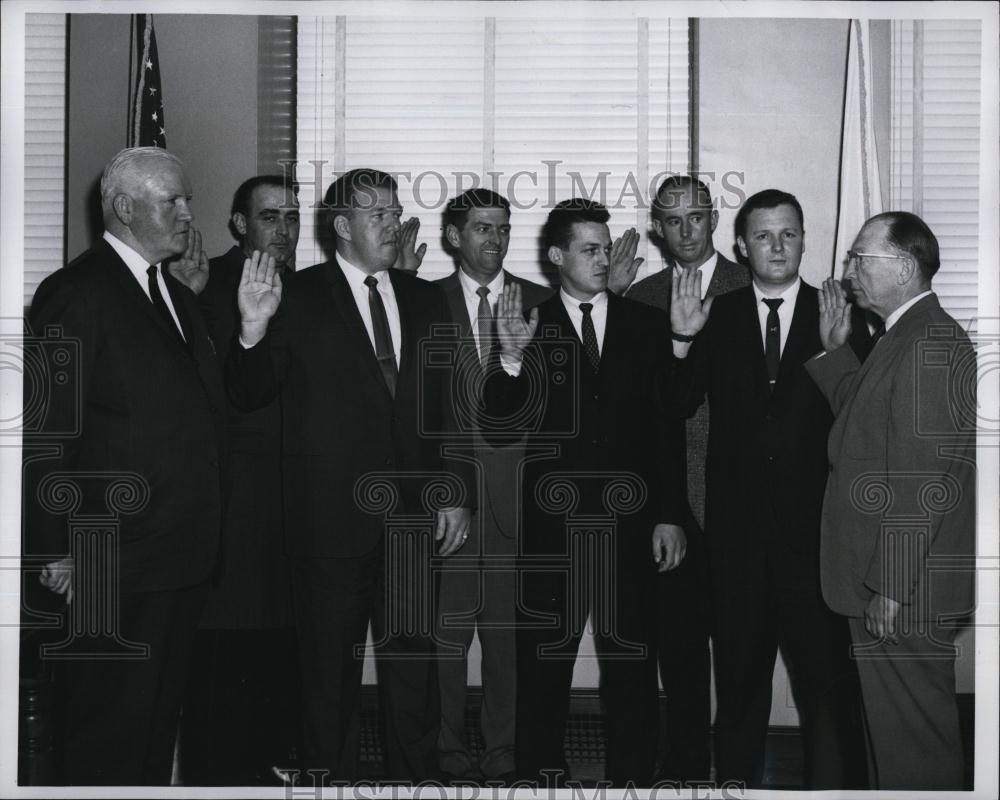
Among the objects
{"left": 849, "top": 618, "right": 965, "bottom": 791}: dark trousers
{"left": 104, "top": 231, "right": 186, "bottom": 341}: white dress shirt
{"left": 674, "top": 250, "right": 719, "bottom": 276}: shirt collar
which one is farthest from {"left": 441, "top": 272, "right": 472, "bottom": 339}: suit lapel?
{"left": 849, "top": 618, "right": 965, "bottom": 791}: dark trousers

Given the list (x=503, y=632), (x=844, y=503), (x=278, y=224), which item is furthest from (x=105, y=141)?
(x=844, y=503)

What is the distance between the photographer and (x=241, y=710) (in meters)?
3.43

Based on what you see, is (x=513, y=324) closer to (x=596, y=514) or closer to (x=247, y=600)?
(x=596, y=514)

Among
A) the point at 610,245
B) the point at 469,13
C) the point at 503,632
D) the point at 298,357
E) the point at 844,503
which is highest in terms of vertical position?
the point at 469,13

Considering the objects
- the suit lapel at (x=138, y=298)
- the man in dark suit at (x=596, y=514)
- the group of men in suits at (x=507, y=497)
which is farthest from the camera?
the man in dark suit at (x=596, y=514)

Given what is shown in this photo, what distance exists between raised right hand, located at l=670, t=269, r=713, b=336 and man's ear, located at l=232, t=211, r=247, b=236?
1.32m

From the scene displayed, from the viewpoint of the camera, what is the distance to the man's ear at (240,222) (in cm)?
345

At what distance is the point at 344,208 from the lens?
3445 millimetres

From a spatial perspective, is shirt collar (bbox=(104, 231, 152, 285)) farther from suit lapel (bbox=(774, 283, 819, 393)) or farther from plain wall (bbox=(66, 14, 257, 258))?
suit lapel (bbox=(774, 283, 819, 393))

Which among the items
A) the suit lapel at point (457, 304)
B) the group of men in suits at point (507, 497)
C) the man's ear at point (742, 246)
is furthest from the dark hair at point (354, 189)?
the man's ear at point (742, 246)

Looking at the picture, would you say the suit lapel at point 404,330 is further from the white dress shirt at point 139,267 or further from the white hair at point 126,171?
the white hair at point 126,171

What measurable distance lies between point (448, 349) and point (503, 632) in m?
0.87

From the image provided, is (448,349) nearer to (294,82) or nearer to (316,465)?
(316,465)

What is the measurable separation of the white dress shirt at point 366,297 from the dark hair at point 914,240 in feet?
4.81
